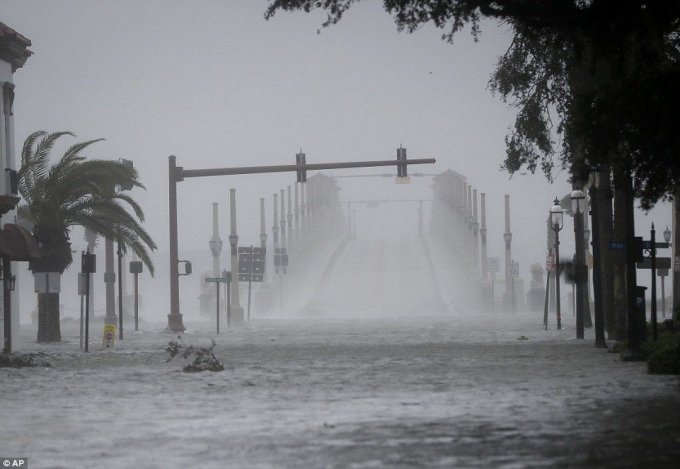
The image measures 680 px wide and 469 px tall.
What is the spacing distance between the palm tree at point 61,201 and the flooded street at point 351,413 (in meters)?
14.9

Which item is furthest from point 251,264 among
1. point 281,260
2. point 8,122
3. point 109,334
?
point 8,122

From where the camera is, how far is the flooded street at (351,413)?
11.2 m

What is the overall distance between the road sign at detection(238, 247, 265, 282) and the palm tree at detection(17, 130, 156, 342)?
23.9m

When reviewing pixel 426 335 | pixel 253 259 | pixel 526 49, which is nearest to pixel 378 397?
pixel 526 49

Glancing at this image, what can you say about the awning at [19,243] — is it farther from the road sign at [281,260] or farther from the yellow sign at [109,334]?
the road sign at [281,260]

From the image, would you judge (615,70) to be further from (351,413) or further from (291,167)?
(291,167)

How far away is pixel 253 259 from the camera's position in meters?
68.8

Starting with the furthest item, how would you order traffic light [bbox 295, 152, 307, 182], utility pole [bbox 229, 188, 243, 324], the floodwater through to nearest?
utility pole [bbox 229, 188, 243, 324] < traffic light [bbox 295, 152, 307, 182] < the floodwater

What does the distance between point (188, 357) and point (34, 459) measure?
18428mm

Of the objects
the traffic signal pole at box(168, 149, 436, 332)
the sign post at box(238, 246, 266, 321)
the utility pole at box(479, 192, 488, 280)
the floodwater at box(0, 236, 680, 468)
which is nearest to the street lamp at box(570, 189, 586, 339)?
the floodwater at box(0, 236, 680, 468)

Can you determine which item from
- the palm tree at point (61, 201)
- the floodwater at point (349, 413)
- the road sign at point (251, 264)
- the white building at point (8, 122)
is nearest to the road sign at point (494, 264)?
the road sign at point (251, 264)

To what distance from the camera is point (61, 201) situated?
4250cm

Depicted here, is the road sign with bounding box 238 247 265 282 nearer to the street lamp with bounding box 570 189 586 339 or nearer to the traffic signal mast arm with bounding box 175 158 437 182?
the traffic signal mast arm with bounding box 175 158 437 182

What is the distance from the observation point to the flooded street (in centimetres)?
1120
